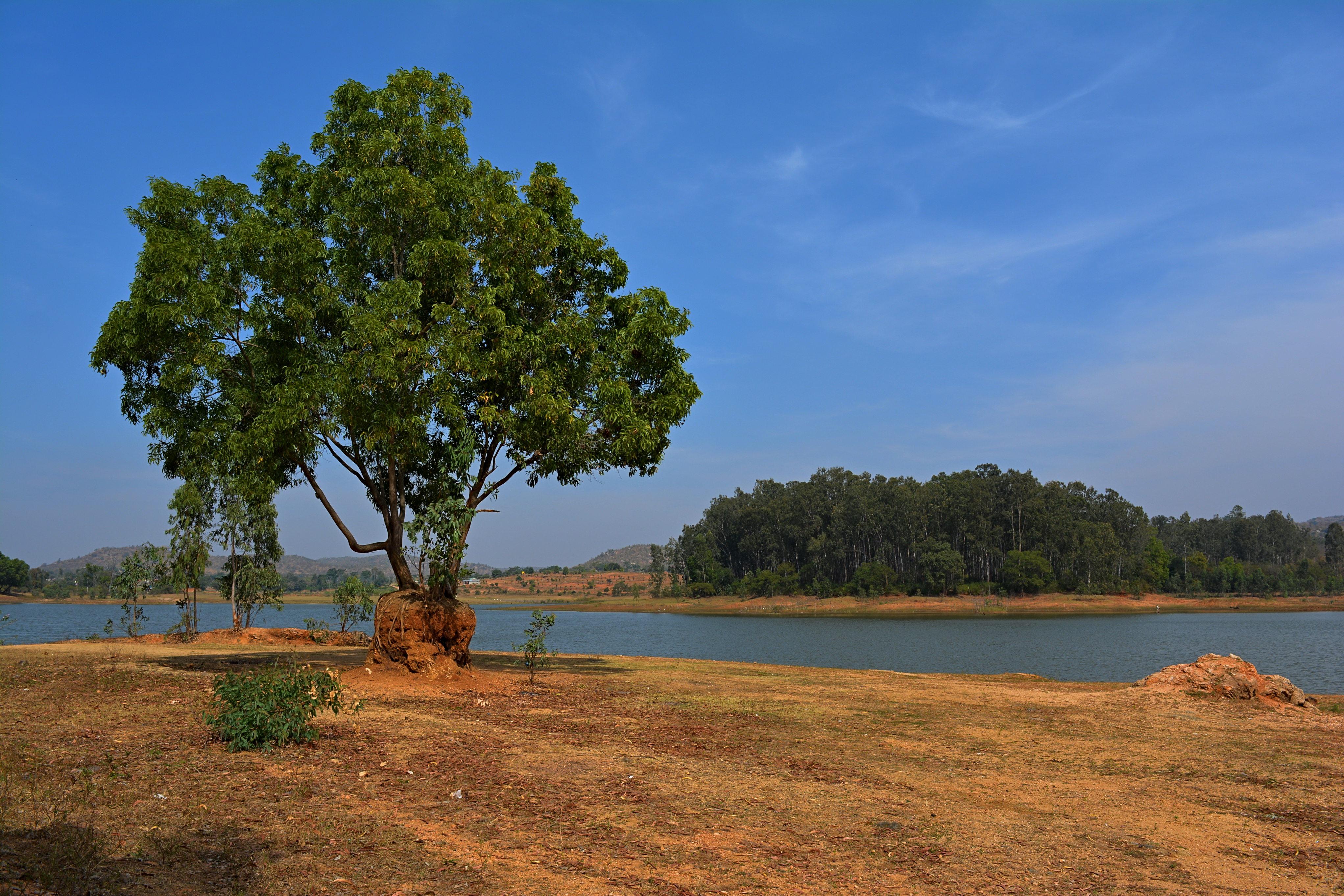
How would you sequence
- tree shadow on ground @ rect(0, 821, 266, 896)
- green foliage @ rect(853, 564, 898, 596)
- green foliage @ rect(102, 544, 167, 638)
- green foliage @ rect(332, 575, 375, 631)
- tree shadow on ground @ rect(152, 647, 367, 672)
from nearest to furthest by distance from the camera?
tree shadow on ground @ rect(0, 821, 266, 896) < tree shadow on ground @ rect(152, 647, 367, 672) < green foliage @ rect(102, 544, 167, 638) < green foliage @ rect(332, 575, 375, 631) < green foliage @ rect(853, 564, 898, 596)

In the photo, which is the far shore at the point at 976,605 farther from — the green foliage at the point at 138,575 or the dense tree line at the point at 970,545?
the green foliage at the point at 138,575

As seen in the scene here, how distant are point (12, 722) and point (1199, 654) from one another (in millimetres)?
52086

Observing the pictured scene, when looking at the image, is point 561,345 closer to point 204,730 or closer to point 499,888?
point 204,730

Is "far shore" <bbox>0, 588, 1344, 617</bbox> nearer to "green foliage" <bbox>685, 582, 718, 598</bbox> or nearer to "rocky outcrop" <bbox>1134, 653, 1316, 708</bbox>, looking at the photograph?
"green foliage" <bbox>685, 582, 718, 598</bbox>

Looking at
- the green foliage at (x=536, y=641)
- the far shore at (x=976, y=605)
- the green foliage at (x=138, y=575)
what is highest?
the green foliage at (x=138, y=575)

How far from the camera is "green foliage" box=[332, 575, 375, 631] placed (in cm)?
3209

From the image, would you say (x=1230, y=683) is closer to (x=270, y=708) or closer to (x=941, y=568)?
(x=270, y=708)

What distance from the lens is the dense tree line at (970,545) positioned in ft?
360

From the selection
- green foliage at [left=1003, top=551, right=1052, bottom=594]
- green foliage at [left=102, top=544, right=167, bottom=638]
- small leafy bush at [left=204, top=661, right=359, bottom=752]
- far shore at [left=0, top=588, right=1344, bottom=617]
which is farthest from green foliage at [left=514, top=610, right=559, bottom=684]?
green foliage at [left=1003, top=551, right=1052, bottom=594]

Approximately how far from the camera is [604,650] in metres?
44.1

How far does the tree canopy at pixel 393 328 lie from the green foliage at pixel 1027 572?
100603mm

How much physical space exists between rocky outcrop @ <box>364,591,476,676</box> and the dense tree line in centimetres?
9931

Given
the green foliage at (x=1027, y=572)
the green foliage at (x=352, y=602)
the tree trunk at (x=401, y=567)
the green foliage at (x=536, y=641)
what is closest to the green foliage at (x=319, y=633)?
the green foliage at (x=352, y=602)

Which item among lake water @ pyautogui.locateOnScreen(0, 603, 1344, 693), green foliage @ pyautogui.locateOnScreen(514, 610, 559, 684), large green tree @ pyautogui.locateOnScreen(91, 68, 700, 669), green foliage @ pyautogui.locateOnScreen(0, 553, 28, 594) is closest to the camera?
large green tree @ pyautogui.locateOnScreen(91, 68, 700, 669)
